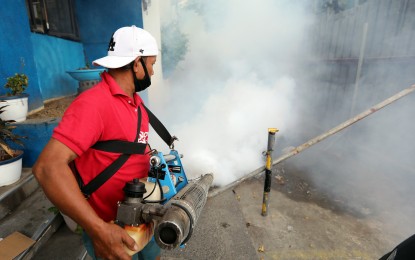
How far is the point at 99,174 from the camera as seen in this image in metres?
1.53

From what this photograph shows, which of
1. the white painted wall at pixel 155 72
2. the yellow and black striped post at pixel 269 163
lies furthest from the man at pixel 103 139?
the white painted wall at pixel 155 72

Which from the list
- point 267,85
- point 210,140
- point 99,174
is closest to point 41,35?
point 210,140

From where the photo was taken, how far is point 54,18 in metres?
5.46

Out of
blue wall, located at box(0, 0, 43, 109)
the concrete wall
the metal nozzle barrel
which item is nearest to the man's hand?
the metal nozzle barrel

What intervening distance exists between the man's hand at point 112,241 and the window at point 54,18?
16.2 feet

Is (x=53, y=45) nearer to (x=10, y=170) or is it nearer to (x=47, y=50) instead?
(x=47, y=50)

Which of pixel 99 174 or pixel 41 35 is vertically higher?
pixel 41 35

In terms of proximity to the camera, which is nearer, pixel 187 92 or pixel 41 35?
pixel 41 35

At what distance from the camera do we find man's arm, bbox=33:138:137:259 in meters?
1.23

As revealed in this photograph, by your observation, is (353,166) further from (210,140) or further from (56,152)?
(56,152)

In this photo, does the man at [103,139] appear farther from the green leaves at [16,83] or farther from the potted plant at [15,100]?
the green leaves at [16,83]

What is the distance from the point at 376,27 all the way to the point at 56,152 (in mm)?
6500

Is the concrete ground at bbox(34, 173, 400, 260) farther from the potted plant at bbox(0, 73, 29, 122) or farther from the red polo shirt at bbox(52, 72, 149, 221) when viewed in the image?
the potted plant at bbox(0, 73, 29, 122)

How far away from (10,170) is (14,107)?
976 mm
